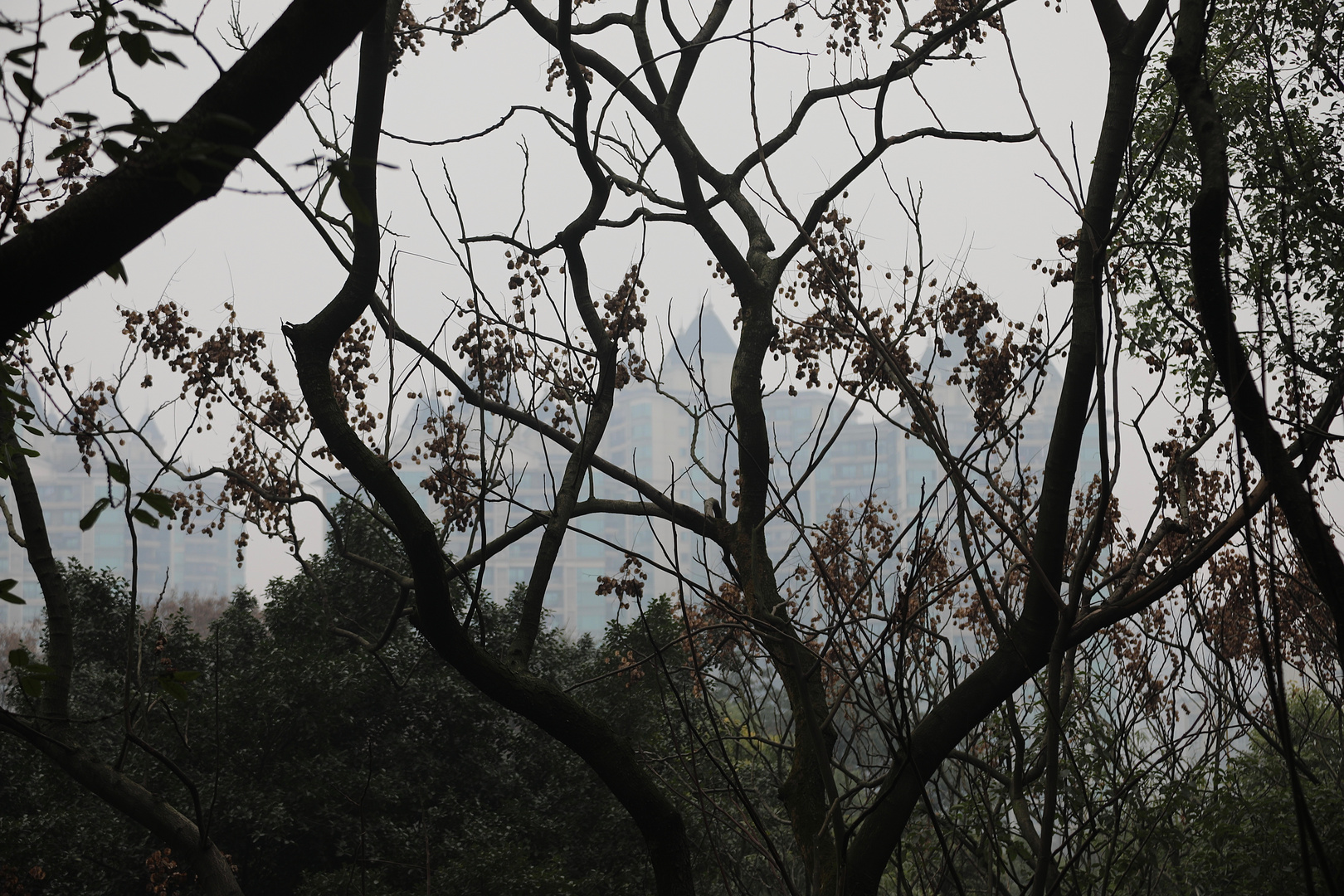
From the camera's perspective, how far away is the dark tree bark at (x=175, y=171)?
49.2 inches

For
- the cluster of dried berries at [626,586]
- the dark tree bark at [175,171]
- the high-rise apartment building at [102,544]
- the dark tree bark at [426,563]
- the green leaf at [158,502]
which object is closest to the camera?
Result: the dark tree bark at [175,171]

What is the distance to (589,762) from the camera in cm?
294

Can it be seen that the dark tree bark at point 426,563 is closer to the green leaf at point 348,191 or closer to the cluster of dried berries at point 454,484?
the cluster of dried berries at point 454,484

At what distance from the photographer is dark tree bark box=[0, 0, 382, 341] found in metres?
1.25

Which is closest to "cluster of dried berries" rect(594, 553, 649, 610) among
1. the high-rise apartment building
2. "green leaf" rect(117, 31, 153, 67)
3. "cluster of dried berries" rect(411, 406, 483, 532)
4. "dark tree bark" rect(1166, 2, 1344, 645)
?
"cluster of dried berries" rect(411, 406, 483, 532)

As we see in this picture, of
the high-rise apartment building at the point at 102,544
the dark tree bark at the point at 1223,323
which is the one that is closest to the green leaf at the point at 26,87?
the dark tree bark at the point at 1223,323

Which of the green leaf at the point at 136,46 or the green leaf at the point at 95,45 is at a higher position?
the green leaf at the point at 95,45

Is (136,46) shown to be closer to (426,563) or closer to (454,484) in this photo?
(426,563)

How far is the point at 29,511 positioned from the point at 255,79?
11.3 ft

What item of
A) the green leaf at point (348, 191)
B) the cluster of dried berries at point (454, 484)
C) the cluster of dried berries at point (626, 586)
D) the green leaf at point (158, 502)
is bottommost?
the green leaf at point (158, 502)

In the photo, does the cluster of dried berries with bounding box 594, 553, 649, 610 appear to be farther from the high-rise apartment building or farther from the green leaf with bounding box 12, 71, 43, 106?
the high-rise apartment building

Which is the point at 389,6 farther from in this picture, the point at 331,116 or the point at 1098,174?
the point at 1098,174

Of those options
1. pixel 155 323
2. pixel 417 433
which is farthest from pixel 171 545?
pixel 155 323

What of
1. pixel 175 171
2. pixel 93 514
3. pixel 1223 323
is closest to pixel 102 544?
pixel 93 514
